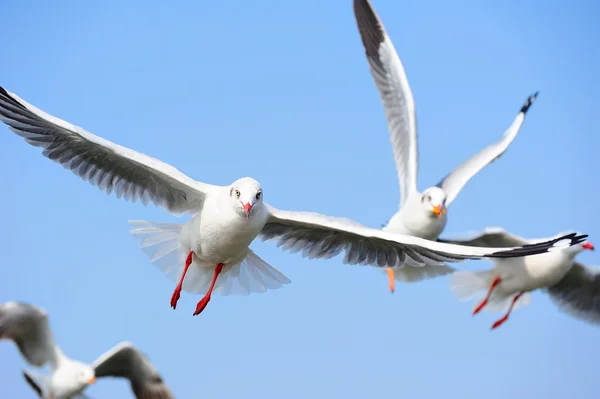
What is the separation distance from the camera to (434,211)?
31.2ft

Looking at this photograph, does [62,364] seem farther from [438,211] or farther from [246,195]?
[246,195]

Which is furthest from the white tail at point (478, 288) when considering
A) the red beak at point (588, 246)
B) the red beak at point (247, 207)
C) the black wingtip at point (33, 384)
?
the red beak at point (247, 207)

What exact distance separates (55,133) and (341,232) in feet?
7.12

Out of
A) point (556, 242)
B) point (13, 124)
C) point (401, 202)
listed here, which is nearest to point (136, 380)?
point (401, 202)

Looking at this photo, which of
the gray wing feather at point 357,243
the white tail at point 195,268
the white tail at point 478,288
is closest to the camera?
the gray wing feather at point 357,243

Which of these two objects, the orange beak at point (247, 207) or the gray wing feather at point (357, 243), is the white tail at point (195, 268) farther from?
the orange beak at point (247, 207)

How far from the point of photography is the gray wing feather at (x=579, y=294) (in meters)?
10.8

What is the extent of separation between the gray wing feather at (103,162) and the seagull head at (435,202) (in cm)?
319

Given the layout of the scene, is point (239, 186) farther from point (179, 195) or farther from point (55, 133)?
point (55, 133)

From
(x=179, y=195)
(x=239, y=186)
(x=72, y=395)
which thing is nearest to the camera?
(x=239, y=186)

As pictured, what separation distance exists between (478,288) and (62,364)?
15.3 feet

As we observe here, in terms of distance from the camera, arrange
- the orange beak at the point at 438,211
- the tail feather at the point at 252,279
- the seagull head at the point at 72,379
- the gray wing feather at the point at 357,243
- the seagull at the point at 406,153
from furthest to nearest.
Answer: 1. the seagull head at the point at 72,379
2. the seagull at the point at 406,153
3. the orange beak at the point at 438,211
4. the tail feather at the point at 252,279
5. the gray wing feather at the point at 357,243

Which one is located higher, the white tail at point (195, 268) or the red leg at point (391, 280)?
the red leg at point (391, 280)

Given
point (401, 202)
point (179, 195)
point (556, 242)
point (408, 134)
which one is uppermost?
point (408, 134)
